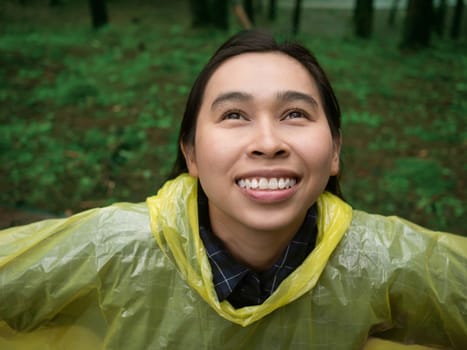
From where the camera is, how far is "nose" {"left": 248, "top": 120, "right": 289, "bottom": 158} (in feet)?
4.95

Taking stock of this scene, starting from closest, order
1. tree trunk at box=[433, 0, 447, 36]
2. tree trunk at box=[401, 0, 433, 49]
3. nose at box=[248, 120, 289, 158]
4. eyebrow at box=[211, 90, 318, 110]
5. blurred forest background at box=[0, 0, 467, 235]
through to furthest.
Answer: nose at box=[248, 120, 289, 158] → eyebrow at box=[211, 90, 318, 110] → blurred forest background at box=[0, 0, 467, 235] → tree trunk at box=[401, 0, 433, 49] → tree trunk at box=[433, 0, 447, 36]

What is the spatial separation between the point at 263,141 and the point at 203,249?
498 millimetres

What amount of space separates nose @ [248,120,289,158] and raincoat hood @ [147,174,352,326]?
1.43 feet

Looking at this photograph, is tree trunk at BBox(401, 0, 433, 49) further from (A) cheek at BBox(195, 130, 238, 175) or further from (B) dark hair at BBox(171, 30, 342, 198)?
(A) cheek at BBox(195, 130, 238, 175)

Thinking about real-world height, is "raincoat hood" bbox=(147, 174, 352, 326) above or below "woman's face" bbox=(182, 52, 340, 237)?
below

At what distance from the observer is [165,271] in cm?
182

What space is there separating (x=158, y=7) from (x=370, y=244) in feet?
57.4

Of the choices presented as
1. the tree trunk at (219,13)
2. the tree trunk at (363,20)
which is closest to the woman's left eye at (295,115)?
the tree trunk at (219,13)

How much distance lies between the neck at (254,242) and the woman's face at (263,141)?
7.6 inches

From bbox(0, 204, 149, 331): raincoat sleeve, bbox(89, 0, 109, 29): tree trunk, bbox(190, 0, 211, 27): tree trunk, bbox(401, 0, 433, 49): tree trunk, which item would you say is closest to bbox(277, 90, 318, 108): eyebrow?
bbox(0, 204, 149, 331): raincoat sleeve

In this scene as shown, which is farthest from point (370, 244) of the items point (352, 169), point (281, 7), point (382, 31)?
point (281, 7)

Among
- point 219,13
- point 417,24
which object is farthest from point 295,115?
point 417,24

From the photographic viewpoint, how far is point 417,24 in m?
10.9

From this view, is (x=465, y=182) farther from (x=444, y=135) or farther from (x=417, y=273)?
(x=417, y=273)
